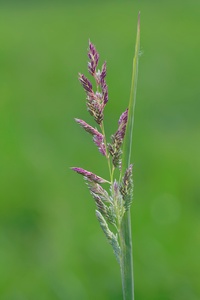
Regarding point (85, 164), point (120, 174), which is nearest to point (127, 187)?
point (120, 174)

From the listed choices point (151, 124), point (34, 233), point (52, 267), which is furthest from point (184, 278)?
point (151, 124)

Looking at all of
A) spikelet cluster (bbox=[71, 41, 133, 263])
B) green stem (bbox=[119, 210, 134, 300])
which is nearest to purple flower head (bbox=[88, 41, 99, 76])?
spikelet cluster (bbox=[71, 41, 133, 263])

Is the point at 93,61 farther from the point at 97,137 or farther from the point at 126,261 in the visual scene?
the point at 126,261

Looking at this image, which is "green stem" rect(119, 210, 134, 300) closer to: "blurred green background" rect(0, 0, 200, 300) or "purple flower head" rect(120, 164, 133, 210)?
Result: "purple flower head" rect(120, 164, 133, 210)

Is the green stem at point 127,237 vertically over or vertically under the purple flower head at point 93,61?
under

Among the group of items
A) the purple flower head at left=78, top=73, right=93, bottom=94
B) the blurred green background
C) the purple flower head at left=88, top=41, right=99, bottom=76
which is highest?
the purple flower head at left=88, top=41, right=99, bottom=76

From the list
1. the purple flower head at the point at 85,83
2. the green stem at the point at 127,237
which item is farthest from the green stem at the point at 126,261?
the purple flower head at the point at 85,83

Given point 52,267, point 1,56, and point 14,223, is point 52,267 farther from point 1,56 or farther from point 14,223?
point 1,56

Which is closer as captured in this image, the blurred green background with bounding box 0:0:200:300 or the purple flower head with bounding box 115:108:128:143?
the purple flower head with bounding box 115:108:128:143

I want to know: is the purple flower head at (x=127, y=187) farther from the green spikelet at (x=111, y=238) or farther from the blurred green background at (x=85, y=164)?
the blurred green background at (x=85, y=164)
